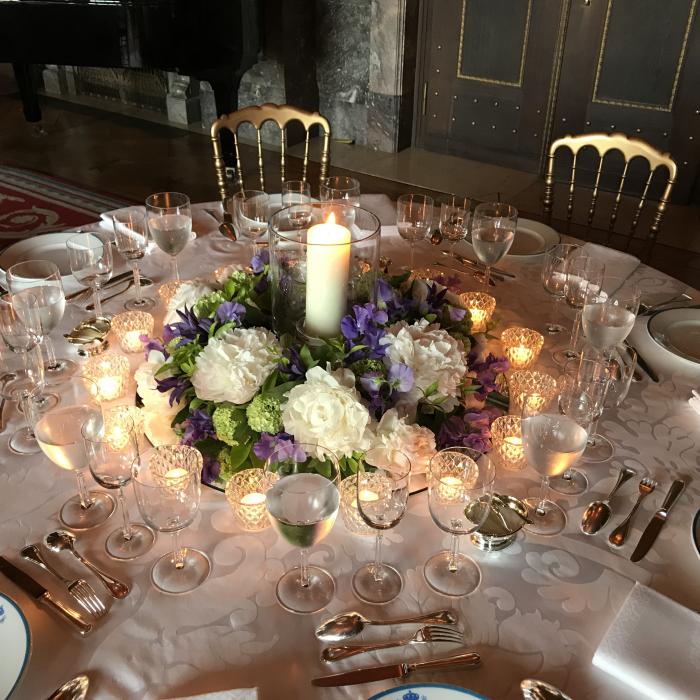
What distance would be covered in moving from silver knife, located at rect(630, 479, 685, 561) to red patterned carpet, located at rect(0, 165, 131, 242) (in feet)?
11.2

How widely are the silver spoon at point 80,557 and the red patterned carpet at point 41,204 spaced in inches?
121

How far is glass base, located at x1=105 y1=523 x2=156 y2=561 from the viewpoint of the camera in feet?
3.01

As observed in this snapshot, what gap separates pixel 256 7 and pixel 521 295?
2.97 m

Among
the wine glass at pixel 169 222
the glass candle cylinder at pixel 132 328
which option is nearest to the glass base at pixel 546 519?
the glass candle cylinder at pixel 132 328

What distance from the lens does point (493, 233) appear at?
1.44 metres

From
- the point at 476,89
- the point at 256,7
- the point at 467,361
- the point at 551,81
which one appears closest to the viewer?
the point at 467,361

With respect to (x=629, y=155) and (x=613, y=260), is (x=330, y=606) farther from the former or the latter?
(x=629, y=155)

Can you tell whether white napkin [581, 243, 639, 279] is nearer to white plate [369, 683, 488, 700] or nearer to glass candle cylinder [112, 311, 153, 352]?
glass candle cylinder [112, 311, 153, 352]

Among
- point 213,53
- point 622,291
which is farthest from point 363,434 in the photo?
point 213,53

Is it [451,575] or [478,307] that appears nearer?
[451,575]

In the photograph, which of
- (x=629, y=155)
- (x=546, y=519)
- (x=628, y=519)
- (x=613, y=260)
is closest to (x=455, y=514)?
(x=546, y=519)

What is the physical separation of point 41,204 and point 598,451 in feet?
12.4

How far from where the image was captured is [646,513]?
1017mm

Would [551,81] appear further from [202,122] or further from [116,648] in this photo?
[116,648]
